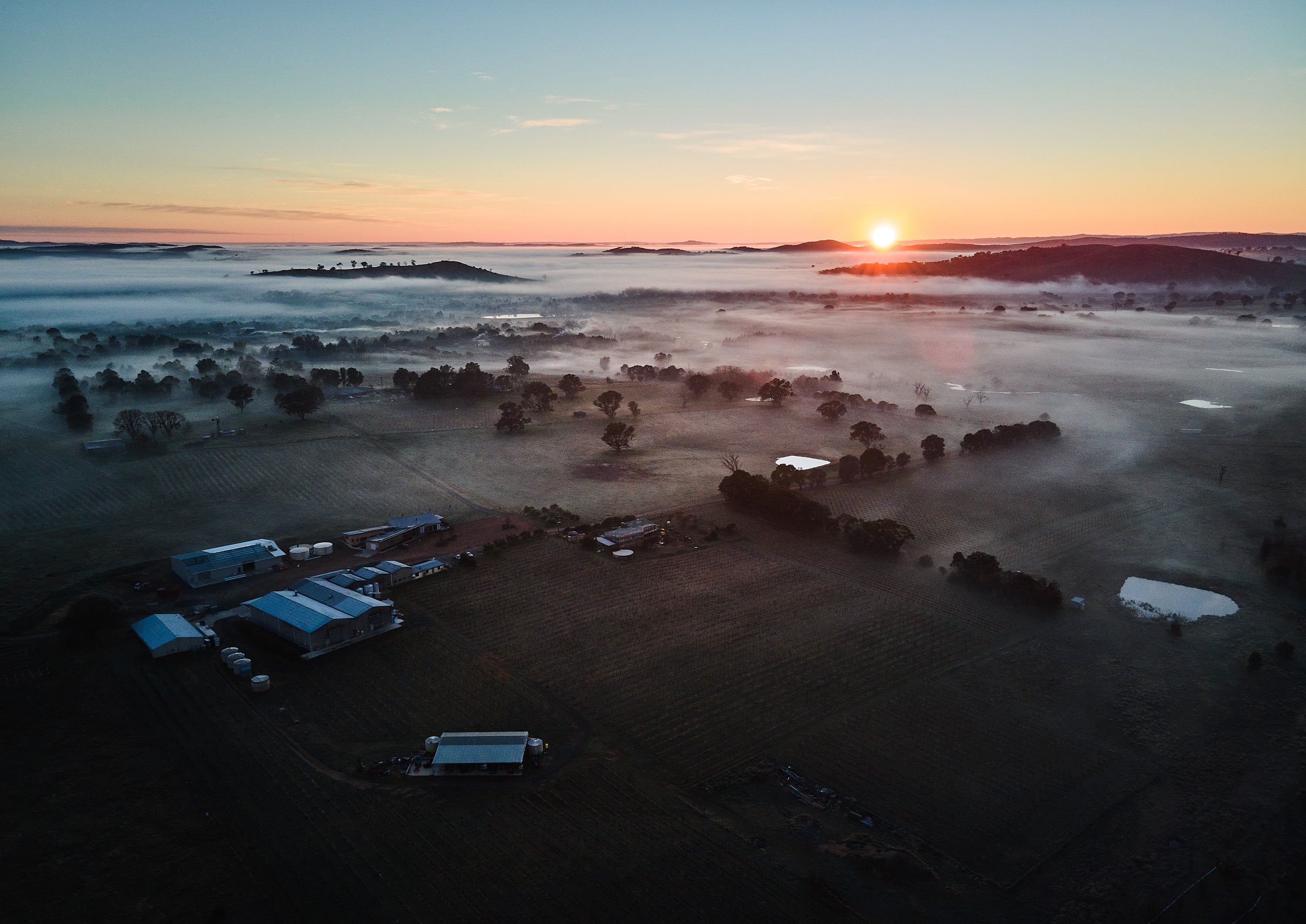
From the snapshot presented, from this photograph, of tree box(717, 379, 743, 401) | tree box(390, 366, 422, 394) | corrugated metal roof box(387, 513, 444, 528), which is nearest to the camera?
corrugated metal roof box(387, 513, 444, 528)

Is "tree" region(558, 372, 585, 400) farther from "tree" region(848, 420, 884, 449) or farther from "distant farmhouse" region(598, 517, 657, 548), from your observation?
"distant farmhouse" region(598, 517, 657, 548)

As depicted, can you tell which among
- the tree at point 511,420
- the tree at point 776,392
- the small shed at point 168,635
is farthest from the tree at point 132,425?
the tree at point 776,392

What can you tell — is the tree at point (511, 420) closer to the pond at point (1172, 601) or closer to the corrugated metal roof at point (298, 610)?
the corrugated metal roof at point (298, 610)

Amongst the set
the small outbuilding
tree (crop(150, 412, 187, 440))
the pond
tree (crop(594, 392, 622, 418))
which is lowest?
the small outbuilding

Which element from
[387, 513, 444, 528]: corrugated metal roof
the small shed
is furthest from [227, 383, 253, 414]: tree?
the small shed

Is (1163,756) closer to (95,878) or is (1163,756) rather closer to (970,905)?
(970,905)

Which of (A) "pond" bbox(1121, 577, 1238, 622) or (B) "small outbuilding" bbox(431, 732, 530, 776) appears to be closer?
(B) "small outbuilding" bbox(431, 732, 530, 776)

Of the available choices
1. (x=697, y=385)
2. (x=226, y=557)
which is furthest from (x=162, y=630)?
(x=697, y=385)

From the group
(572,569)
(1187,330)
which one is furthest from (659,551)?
(1187,330)

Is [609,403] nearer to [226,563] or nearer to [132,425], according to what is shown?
[132,425]
